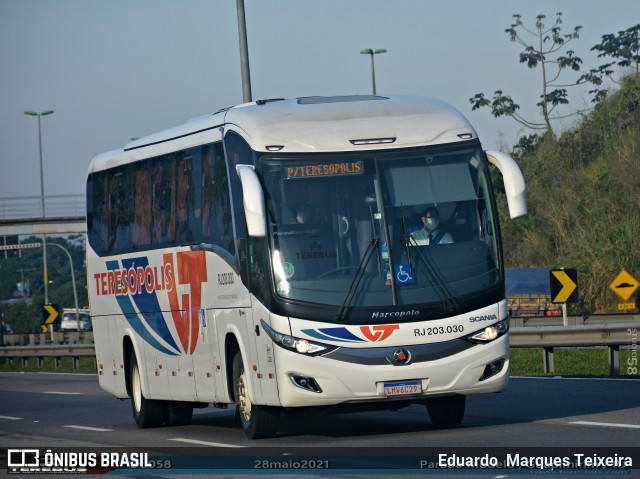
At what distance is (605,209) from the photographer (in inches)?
2034

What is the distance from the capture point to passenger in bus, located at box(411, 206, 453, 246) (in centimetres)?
1388

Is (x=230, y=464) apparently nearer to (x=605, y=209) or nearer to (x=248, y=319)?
(x=248, y=319)

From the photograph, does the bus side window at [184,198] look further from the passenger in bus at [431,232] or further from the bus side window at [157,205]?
the passenger in bus at [431,232]

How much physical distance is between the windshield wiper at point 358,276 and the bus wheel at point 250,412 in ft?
5.51

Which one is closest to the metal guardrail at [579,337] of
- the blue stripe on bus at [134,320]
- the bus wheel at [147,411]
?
the bus wheel at [147,411]

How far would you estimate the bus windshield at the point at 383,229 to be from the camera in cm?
1366

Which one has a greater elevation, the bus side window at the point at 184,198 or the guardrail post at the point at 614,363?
the bus side window at the point at 184,198

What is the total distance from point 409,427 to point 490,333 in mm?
1941

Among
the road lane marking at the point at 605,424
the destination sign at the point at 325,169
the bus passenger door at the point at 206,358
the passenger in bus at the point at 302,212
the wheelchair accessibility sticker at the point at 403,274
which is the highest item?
the destination sign at the point at 325,169

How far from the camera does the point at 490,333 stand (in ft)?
45.4

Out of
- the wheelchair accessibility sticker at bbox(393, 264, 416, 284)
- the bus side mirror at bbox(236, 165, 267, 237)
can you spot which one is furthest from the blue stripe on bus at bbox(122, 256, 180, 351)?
the wheelchair accessibility sticker at bbox(393, 264, 416, 284)

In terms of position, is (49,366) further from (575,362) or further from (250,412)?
(250,412)

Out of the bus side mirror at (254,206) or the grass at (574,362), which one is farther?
the grass at (574,362)

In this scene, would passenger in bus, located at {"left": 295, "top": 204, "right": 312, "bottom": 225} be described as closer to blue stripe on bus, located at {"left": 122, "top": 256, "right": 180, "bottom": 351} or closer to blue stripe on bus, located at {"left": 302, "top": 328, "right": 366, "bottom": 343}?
blue stripe on bus, located at {"left": 302, "top": 328, "right": 366, "bottom": 343}
